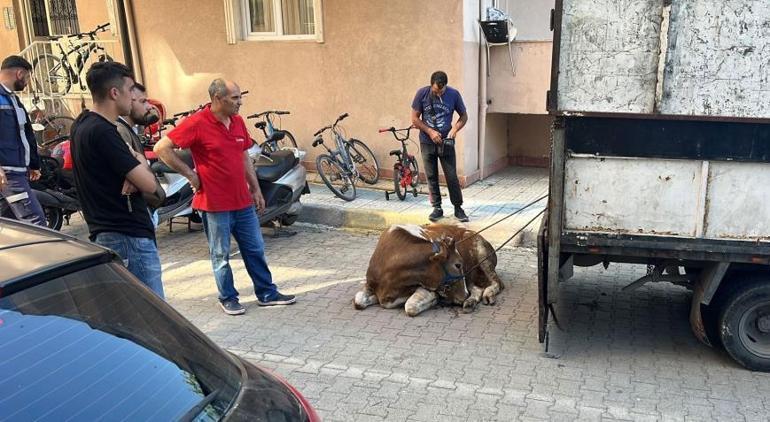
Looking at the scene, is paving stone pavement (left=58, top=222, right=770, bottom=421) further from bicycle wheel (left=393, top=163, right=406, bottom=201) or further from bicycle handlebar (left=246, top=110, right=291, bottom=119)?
bicycle handlebar (left=246, top=110, right=291, bottom=119)

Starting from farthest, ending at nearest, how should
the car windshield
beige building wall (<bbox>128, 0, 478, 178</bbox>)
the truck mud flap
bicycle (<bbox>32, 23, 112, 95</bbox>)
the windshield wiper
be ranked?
bicycle (<bbox>32, 23, 112, 95</bbox>) < beige building wall (<bbox>128, 0, 478, 178</bbox>) < the truck mud flap < the windshield wiper < the car windshield

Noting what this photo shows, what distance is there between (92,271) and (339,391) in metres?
2.36

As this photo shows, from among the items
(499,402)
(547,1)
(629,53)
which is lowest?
(499,402)

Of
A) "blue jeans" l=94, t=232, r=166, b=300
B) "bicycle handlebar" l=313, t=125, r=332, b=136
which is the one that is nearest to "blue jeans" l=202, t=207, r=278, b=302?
"blue jeans" l=94, t=232, r=166, b=300

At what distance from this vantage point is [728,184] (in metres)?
4.01

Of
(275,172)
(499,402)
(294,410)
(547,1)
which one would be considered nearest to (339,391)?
(499,402)

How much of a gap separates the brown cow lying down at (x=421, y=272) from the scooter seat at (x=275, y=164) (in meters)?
2.26

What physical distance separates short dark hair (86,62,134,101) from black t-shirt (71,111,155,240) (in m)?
0.14

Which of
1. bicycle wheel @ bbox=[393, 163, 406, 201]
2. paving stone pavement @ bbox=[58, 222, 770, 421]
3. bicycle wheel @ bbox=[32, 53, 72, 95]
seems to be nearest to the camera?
paving stone pavement @ bbox=[58, 222, 770, 421]

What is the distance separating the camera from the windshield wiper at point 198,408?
1.94 metres

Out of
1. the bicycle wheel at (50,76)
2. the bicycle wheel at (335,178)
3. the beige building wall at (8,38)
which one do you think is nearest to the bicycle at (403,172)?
the bicycle wheel at (335,178)

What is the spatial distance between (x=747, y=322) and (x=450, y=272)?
2.22 meters

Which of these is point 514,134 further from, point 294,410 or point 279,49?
point 294,410

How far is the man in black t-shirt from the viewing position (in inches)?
153
